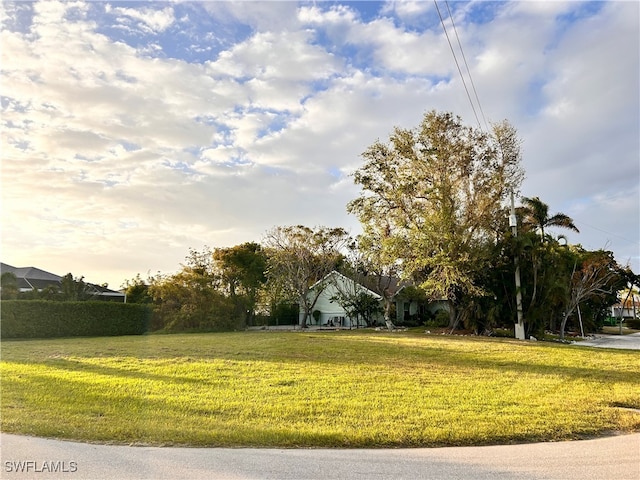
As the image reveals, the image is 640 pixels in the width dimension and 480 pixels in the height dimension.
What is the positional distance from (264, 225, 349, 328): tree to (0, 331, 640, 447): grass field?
17310 mm

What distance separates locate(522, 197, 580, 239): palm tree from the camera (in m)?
30.9

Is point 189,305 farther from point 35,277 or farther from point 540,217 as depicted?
point 540,217

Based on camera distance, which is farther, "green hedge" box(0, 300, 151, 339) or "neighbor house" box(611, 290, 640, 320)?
"neighbor house" box(611, 290, 640, 320)

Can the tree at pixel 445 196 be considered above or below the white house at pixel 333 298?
above

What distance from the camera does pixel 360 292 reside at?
32.7 metres

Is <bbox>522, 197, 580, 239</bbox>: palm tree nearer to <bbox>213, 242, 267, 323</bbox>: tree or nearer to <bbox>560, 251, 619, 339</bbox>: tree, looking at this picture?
<bbox>560, 251, 619, 339</bbox>: tree

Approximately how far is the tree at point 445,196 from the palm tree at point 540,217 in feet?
27.9

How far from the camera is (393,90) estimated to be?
1312cm

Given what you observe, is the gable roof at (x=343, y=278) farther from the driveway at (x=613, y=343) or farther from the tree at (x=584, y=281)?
the driveway at (x=613, y=343)

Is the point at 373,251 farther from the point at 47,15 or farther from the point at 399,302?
the point at 47,15

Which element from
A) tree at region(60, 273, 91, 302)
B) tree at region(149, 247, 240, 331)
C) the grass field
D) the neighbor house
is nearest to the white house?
tree at region(149, 247, 240, 331)

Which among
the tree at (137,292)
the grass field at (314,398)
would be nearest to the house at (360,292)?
the tree at (137,292)

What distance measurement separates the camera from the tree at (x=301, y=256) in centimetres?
3136

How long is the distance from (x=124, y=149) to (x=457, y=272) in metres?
15.3
